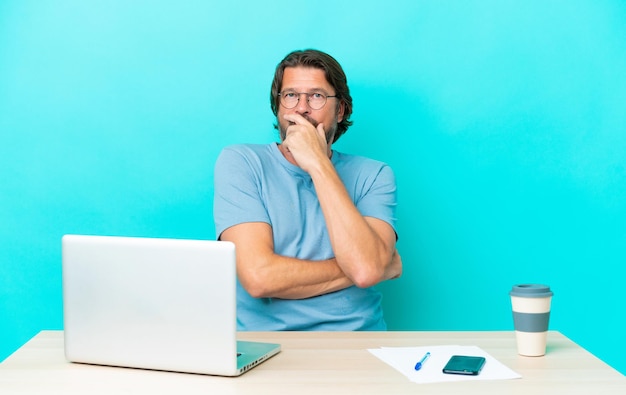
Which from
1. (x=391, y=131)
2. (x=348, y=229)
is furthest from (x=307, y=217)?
(x=391, y=131)

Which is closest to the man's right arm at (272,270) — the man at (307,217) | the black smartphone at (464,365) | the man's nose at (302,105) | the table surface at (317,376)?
the man at (307,217)

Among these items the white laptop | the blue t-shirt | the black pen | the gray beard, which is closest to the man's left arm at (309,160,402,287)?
the blue t-shirt

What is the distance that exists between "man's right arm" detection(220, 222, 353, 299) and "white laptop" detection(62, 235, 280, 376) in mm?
516

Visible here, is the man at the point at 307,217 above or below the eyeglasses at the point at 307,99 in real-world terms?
below

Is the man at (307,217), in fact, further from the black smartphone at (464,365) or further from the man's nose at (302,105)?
the black smartphone at (464,365)

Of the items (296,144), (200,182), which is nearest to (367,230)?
(296,144)

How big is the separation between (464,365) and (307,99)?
4.15 feet

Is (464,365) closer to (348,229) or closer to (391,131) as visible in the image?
(348,229)

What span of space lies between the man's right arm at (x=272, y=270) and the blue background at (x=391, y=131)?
74 centimetres

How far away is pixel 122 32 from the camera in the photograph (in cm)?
279

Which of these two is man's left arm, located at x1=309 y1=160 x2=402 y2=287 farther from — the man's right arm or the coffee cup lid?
the coffee cup lid

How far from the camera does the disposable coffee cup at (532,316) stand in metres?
A: 1.56

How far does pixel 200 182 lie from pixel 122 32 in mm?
642

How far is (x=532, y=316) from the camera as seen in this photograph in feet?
5.16
